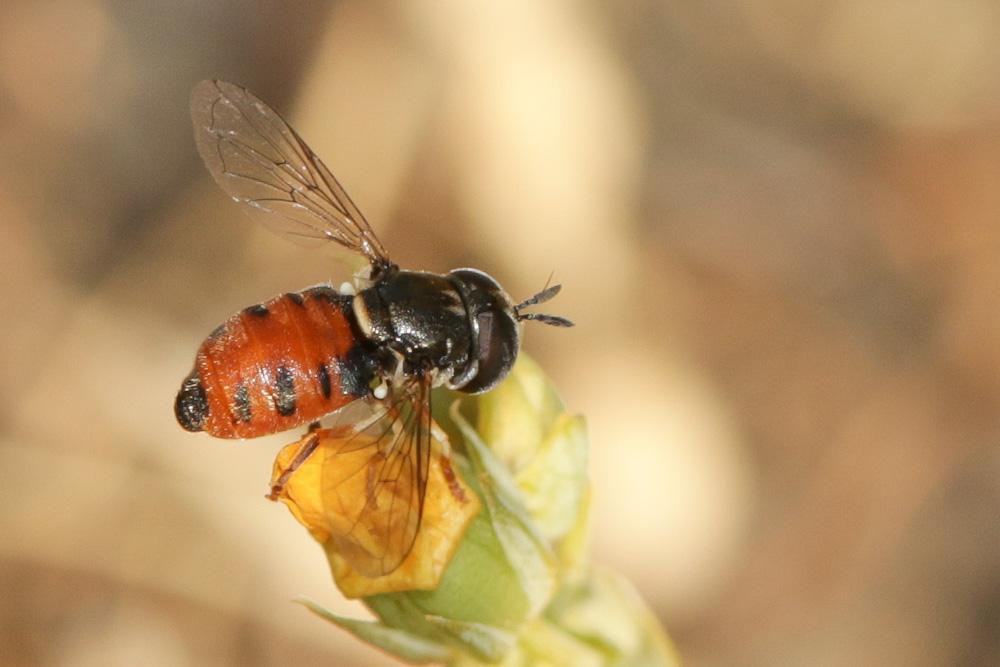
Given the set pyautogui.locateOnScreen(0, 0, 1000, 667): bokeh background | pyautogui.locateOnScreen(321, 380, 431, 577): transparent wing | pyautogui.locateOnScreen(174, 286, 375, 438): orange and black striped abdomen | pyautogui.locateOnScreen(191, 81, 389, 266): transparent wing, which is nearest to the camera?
pyautogui.locateOnScreen(321, 380, 431, 577): transparent wing

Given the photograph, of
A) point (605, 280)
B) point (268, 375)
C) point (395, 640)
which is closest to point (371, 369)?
point (268, 375)

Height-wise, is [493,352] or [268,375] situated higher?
[493,352]

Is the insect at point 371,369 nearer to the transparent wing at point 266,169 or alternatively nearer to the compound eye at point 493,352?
the compound eye at point 493,352

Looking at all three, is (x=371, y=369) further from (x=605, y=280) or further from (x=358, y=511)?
(x=605, y=280)

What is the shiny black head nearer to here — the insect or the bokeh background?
the insect

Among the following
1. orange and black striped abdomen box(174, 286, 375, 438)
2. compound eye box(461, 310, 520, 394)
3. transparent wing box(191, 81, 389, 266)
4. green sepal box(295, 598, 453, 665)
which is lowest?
green sepal box(295, 598, 453, 665)

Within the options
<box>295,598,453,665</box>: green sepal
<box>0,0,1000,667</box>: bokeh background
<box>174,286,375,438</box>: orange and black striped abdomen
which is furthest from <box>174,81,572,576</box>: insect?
<box>0,0,1000,667</box>: bokeh background
